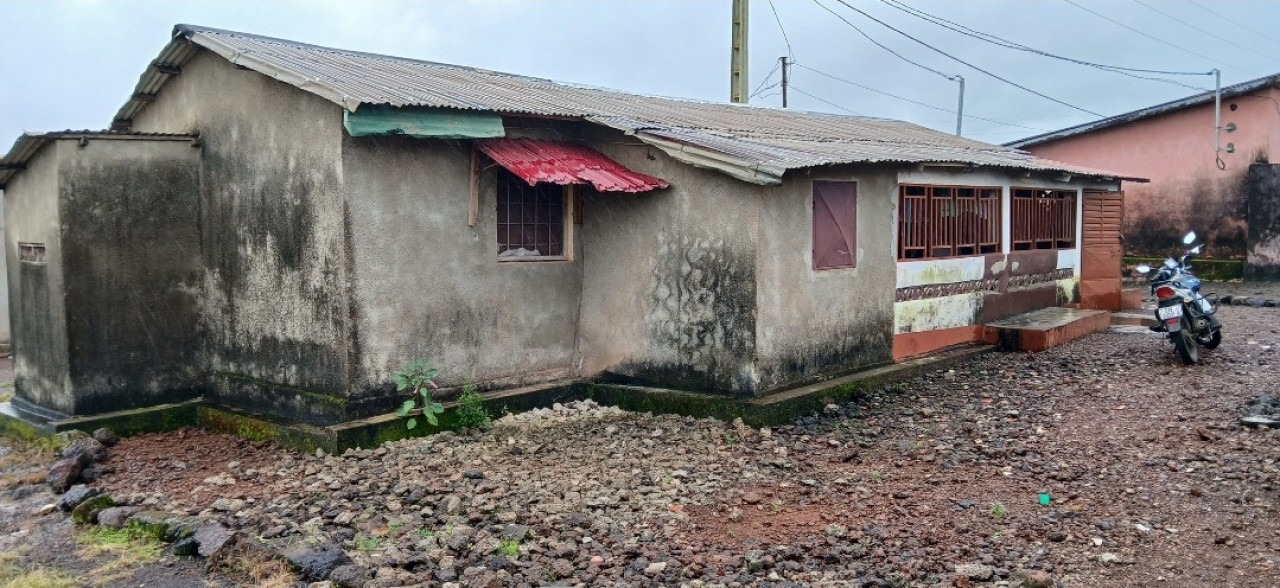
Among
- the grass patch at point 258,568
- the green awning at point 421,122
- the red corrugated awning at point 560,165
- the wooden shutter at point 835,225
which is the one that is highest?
the green awning at point 421,122

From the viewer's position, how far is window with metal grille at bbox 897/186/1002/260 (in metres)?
10.9

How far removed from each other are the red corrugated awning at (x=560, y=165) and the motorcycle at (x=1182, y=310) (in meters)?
5.42

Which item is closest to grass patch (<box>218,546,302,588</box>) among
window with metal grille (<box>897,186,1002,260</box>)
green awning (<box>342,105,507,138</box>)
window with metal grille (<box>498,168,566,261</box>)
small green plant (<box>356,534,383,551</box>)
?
small green plant (<box>356,534,383,551</box>)

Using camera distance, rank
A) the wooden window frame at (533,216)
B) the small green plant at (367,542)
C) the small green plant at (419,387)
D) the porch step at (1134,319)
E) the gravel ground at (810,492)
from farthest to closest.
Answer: the porch step at (1134,319), the wooden window frame at (533,216), the small green plant at (419,387), the small green plant at (367,542), the gravel ground at (810,492)

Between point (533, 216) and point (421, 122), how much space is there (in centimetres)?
183

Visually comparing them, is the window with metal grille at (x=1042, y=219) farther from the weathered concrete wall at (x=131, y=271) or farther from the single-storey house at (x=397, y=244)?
the weathered concrete wall at (x=131, y=271)

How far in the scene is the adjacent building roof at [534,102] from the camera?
27.1ft

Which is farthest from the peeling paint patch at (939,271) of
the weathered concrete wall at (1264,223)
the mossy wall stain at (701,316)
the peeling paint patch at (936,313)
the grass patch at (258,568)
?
the weathered concrete wall at (1264,223)

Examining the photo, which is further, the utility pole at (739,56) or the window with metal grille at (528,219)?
the utility pole at (739,56)

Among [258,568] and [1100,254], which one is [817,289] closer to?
[258,568]

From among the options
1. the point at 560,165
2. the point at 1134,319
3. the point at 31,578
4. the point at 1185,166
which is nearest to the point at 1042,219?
the point at 1134,319

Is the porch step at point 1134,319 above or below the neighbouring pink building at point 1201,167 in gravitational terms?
below

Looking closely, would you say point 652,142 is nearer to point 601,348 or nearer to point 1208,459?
point 601,348

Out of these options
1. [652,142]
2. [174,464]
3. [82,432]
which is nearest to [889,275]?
[652,142]
